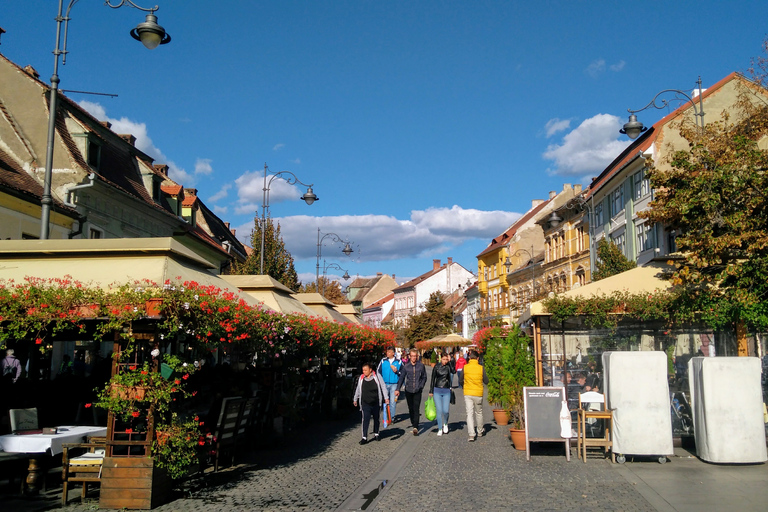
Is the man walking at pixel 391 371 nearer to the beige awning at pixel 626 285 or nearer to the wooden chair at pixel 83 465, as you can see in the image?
the beige awning at pixel 626 285

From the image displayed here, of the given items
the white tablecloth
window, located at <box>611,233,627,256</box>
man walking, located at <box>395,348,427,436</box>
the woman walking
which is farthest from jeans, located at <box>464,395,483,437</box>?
window, located at <box>611,233,627,256</box>

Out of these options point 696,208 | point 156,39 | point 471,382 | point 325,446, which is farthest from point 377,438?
point 156,39

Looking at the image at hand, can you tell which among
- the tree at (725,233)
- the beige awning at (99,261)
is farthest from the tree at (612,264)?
the beige awning at (99,261)

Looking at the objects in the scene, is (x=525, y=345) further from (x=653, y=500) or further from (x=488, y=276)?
(x=488, y=276)

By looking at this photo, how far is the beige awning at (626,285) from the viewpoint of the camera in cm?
1281

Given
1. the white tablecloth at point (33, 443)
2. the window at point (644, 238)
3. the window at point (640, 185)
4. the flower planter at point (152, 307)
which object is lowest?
the white tablecloth at point (33, 443)

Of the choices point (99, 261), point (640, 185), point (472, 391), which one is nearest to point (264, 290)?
point (472, 391)

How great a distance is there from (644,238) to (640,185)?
9.03 ft

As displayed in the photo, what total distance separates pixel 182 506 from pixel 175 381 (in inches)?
60.3

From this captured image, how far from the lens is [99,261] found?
924cm

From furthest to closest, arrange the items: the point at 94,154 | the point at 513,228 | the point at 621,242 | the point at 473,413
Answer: the point at 513,228
the point at 621,242
the point at 94,154
the point at 473,413

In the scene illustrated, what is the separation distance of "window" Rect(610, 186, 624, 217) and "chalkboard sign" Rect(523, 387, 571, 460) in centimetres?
2927

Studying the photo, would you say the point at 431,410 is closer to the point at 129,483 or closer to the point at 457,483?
the point at 457,483

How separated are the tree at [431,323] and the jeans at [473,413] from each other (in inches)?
2263
